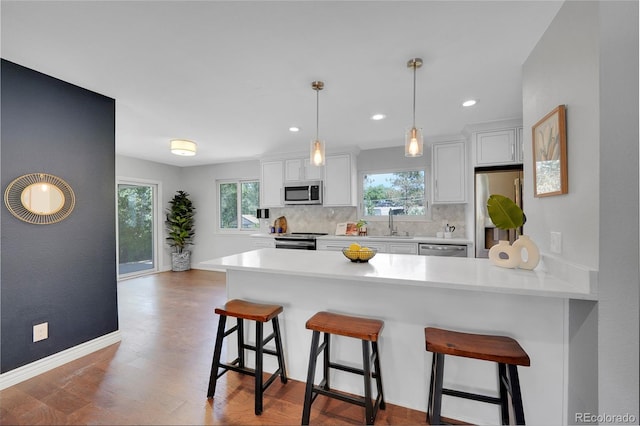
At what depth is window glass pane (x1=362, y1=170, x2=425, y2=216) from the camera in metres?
4.42

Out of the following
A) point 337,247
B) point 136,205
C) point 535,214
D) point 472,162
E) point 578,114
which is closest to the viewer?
point 578,114

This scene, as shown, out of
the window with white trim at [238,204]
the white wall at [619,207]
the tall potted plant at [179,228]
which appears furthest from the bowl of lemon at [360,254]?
the tall potted plant at [179,228]

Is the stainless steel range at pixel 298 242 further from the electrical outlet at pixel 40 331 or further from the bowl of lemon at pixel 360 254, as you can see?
the electrical outlet at pixel 40 331

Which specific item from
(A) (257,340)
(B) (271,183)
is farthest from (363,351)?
(B) (271,183)

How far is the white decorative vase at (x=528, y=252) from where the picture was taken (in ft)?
5.36

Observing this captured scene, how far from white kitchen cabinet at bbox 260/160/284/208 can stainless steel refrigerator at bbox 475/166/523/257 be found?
10.4 ft

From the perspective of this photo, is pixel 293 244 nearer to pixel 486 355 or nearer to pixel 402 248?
pixel 402 248

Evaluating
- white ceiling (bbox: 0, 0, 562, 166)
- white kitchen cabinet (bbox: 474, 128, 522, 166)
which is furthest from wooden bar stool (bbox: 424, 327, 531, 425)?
white kitchen cabinet (bbox: 474, 128, 522, 166)

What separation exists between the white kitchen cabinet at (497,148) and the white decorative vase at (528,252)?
78.8 inches

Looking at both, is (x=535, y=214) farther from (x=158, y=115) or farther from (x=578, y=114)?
(x=158, y=115)

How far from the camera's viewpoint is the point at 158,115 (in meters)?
3.09

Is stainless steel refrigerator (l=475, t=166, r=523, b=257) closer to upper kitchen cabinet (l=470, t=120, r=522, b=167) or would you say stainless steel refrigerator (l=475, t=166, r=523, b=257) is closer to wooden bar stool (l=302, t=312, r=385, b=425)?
upper kitchen cabinet (l=470, t=120, r=522, b=167)

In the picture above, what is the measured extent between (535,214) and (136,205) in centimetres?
643

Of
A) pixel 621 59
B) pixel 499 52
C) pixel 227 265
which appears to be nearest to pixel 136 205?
pixel 227 265
